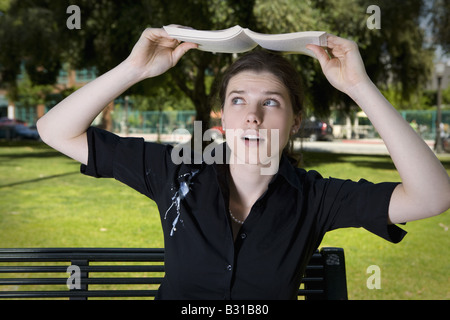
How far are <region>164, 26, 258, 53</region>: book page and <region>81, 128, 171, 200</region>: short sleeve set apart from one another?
1.44ft

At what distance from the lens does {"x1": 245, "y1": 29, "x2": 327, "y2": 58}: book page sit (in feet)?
5.52

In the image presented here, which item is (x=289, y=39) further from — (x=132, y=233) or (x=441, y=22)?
(x=441, y=22)

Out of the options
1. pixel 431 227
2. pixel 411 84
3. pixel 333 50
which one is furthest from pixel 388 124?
pixel 411 84

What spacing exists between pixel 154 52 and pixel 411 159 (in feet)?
3.29

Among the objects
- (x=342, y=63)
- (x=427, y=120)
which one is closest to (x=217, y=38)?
(x=342, y=63)

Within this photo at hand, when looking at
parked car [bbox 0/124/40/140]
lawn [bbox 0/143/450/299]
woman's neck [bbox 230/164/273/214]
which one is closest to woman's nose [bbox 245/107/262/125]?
woman's neck [bbox 230/164/273/214]

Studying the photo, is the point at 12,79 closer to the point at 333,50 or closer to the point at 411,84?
the point at 411,84

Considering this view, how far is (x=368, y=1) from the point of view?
15.4 metres

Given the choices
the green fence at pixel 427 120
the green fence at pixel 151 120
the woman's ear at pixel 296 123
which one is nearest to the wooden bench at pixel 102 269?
the woman's ear at pixel 296 123

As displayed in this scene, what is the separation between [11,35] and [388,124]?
55.0 feet

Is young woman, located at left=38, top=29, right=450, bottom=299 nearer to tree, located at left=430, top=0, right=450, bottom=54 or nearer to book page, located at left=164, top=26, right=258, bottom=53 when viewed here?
book page, located at left=164, top=26, right=258, bottom=53

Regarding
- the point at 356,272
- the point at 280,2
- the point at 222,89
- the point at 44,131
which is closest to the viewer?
the point at 44,131

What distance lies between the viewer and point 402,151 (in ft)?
5.42

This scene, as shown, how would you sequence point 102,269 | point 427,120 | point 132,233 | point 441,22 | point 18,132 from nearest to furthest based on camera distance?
point 102,269 < point 132,233 < point 441,22 < point 427,120 < point 18,132
